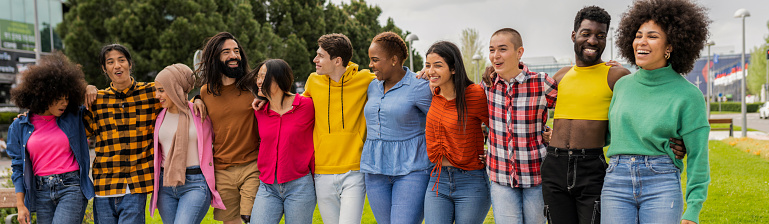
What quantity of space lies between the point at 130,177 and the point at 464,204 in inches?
107

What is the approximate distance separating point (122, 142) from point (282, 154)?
133 cm

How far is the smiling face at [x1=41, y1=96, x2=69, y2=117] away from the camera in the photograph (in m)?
4.38

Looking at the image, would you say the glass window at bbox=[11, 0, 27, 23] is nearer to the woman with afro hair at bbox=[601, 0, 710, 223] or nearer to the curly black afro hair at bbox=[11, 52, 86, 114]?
the curly black afro hair at bbox=[11, 52, 86, 114]

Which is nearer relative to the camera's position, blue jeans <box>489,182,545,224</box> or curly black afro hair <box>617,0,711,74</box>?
curly black afro hair <box>617,0,711,74</box>

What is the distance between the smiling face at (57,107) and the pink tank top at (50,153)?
0.15 m

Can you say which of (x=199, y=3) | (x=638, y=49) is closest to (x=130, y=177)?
(x=638, y=49)

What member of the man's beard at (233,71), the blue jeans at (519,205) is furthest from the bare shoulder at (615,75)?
the man's beard at (233,71)

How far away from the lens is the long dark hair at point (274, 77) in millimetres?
4302

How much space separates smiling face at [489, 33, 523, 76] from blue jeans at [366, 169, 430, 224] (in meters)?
0.96

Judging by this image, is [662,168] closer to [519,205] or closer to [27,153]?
[519,205]

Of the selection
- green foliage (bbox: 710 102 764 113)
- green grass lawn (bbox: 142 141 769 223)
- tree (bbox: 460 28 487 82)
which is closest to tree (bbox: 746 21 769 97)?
green foliage (bbox: 710 102 764 113)

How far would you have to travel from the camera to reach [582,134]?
334 centimetres

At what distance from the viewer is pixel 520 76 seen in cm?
356

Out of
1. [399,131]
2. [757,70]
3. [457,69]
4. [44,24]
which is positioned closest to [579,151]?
[457,69]
